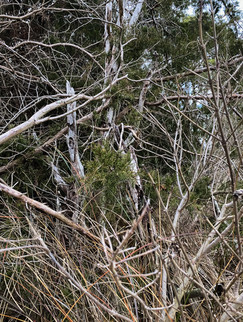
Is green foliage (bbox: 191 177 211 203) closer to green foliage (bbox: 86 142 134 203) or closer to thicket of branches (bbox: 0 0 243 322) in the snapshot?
thicket of branches (bbox: 0 0 243 322)

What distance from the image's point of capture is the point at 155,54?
4.06 m

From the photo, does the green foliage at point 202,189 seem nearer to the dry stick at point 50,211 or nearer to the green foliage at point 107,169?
the green foliage at point 107,169

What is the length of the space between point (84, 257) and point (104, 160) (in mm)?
784

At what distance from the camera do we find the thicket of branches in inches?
67.2

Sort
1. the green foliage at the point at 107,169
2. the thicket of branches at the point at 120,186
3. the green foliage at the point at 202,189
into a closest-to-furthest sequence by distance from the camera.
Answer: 1. the thicket of branches at the point at 120,186
2. the green foliage at the point at 107,169
3. the green foliage at the point at 202,189

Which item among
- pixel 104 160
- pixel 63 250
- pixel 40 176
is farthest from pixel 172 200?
pixel 40 176

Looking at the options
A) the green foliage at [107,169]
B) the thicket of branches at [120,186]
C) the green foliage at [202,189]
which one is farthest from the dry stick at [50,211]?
the green foliage at [202,189]

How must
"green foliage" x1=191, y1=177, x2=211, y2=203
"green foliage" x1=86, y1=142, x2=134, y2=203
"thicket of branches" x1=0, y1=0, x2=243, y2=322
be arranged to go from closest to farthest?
"thicket of branches" x1=0, y1=0, x2=243, y2=322 → "green foliage" x1=86, y1=142, x2=134, y2=203 → "green foliage" x1=191, y1=177, x2=211, y2=203

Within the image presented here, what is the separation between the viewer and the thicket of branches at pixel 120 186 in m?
1.71

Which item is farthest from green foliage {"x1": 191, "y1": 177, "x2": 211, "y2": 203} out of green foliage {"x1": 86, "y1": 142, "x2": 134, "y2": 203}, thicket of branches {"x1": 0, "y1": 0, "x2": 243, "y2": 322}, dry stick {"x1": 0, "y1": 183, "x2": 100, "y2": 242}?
dry stick {"x1": 0, "y1": 183, "x2": 100, "y2": 242}

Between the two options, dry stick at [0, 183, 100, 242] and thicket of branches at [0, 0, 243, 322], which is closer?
thicket of branches at [0, 0, 243, 322]

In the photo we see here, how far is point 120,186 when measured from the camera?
2.34m

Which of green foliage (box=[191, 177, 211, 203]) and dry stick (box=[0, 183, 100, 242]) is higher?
green foliage (box=[191, 177, 211, 203])

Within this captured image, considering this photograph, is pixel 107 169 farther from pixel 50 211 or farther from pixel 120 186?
pixel 50 211
